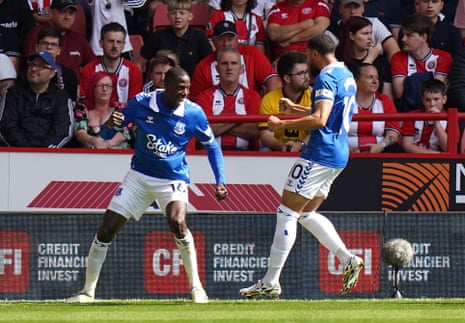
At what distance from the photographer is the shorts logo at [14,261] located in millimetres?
13320

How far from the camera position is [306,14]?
1587cm

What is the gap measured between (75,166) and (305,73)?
2.80 meters

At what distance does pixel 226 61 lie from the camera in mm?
14438

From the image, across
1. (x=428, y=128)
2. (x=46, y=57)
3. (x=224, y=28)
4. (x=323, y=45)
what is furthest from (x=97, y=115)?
(x=323, y=45)

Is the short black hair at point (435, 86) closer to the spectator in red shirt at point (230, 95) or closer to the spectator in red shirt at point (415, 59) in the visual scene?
the spectator in red shirt at point (415, 59)

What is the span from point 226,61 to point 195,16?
247 centimetres

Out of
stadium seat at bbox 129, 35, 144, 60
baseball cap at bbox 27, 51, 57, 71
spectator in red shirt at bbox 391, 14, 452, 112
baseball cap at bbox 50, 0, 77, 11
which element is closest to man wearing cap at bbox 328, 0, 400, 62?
spectator in red shirt at bbox 391, 14, 452, 112

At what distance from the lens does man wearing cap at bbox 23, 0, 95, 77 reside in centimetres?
1576

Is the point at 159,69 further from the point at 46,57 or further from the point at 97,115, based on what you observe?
the point at 46,57

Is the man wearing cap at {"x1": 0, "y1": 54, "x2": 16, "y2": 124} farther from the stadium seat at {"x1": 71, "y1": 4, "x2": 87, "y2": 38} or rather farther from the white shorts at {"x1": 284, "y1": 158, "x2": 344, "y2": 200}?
the white shorts at {"x1": 284, "y1": 158, "x2": 344, "y2": 200}

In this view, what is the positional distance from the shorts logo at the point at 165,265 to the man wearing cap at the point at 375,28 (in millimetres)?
3887

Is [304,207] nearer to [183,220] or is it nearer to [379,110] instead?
[183,220]

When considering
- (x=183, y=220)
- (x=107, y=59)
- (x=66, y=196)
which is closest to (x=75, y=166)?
(x=66, y=196)

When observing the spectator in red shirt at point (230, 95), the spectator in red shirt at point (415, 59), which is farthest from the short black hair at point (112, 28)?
the spectator in red shirt at point (415, 59)
